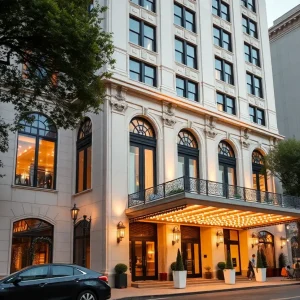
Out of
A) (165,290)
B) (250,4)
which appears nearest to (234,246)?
(165,290)

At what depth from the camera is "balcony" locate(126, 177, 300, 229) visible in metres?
22.3

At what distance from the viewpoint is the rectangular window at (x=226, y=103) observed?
33344 mm

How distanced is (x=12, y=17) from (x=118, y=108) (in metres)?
11.6

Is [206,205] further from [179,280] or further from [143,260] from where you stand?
[143,260]

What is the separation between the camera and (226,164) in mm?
32281

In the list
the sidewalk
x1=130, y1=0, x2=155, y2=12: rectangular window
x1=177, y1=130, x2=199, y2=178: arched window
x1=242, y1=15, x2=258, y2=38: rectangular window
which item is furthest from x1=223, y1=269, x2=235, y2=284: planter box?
x1=242, y1=15, x2=258, y2=38: rectangular window

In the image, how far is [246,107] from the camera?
115 feet

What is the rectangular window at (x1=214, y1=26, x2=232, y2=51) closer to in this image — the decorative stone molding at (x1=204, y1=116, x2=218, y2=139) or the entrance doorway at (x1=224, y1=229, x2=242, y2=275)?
the decorative stone molding at (x1=204, y1=116, x2=218, y2=139)

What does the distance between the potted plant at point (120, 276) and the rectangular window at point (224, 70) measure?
18093mm

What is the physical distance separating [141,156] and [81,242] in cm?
665

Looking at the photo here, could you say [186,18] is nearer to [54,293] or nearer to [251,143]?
[251,143]

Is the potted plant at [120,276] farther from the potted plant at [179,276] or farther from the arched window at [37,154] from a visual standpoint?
the arched window at [37,154]

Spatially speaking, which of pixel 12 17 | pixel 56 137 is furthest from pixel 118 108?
pixel 12 17

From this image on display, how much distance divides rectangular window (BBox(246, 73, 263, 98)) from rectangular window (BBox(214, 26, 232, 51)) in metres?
3.31
